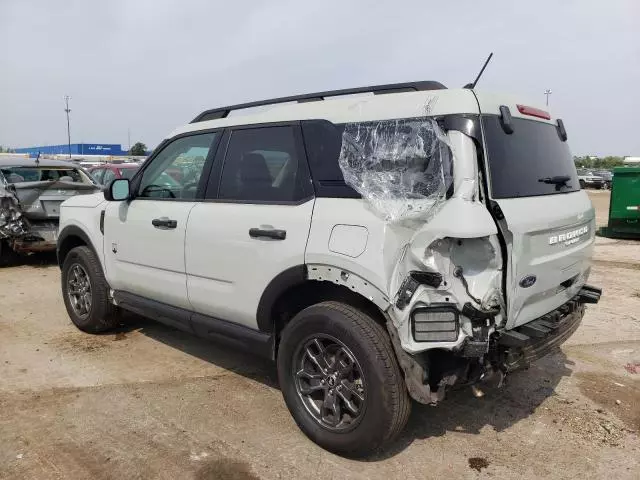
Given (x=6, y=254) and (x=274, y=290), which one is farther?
(x=6, y=254)

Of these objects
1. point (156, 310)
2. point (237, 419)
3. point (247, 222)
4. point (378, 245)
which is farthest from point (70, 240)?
point (378, 245)

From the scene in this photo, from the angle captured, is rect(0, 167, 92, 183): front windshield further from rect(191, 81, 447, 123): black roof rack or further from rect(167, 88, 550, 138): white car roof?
rect(167, 88, 550, 138): white car roof

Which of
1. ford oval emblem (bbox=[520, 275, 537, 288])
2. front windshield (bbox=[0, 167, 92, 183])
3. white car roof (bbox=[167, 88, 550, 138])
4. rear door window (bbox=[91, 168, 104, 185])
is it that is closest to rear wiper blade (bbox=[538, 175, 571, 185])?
white car roof (bbox=[167, 88, 550, 138])

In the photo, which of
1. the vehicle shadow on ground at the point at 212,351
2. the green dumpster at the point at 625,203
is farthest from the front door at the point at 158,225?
the green dumpster at the point at 625,203

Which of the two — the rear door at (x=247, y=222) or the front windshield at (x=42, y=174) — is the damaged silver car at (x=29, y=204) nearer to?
the front windshield at (x=42, y=174)

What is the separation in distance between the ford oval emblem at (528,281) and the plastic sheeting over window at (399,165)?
2.19ft

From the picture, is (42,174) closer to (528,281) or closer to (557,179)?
(557,179)

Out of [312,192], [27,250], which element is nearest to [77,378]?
[312,192]

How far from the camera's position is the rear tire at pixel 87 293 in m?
5.00

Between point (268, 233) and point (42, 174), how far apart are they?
741 cm

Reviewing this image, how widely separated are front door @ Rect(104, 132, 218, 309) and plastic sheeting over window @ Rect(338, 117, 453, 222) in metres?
1.41

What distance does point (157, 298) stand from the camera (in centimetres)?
435

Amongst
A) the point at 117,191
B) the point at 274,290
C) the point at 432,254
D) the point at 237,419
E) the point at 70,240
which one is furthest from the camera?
the point at 70,240

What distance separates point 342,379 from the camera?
3.10 meters
